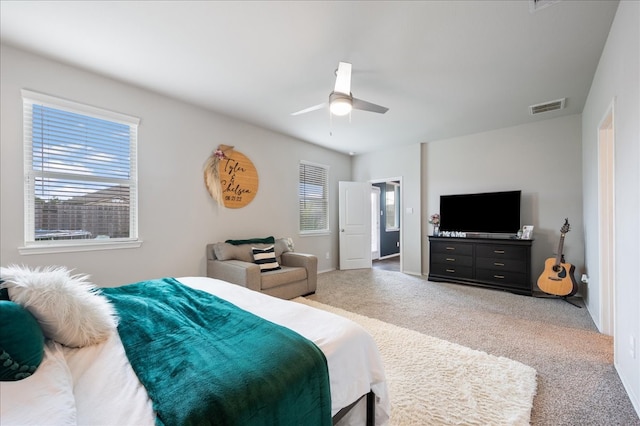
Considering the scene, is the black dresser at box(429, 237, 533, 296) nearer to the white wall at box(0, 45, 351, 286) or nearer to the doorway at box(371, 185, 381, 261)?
the white wall at box(0, 45, 351, 286)

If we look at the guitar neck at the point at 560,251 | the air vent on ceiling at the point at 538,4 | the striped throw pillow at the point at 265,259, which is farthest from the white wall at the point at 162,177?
the guitar neck at the point at 560,251

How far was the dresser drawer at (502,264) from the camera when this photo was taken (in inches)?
162

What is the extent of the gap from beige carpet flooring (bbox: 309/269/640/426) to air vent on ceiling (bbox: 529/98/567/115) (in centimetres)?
261

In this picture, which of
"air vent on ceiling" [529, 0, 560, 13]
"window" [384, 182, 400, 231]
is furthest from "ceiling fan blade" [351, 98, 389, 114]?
"window" [384, 182, 400, 231]

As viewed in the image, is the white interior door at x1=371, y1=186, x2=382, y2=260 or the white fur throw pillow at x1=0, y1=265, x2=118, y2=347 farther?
the white interior door at x1=371, y1=186, x2=382, y2=260

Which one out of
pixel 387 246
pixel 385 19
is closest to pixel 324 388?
pixel 385 19

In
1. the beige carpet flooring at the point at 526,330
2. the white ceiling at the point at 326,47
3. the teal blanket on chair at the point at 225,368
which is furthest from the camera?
the white ceiling at the point at 326,47

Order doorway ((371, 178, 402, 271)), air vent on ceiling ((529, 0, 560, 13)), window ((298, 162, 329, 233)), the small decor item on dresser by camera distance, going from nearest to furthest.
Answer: air vent on ceiling ((529, 0, 560, 13)), the small decor item on dresser, window ((298, 162, 329, 233)), doorway ((371, 178, 402, 271))

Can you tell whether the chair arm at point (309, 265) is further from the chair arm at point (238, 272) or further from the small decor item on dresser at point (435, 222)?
the small decor item on dresser at point (435, 222)

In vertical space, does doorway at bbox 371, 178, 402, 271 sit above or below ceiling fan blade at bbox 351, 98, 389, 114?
below

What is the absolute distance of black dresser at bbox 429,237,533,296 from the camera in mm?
4090

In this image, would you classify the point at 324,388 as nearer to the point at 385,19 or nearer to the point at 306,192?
the point at 385,19

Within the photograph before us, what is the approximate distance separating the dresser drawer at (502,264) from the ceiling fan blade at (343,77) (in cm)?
355

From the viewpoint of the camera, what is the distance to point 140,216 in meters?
3.25
